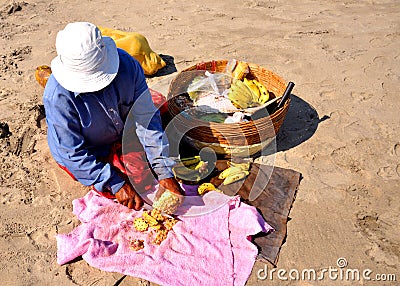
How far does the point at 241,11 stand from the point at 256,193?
3.76 metres

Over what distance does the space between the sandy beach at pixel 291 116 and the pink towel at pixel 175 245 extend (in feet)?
0.27

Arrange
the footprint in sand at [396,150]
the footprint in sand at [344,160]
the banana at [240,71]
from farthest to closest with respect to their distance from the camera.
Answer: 1. the banana at [240,71]
2. the footprint in sand at [396,150]
3. the footprint in sand at [344,160]

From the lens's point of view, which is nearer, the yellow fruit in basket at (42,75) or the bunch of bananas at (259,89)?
the bunch of bananas at (259,89)

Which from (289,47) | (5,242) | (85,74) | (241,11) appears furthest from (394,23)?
(5,242)

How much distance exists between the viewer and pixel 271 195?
3029 mm

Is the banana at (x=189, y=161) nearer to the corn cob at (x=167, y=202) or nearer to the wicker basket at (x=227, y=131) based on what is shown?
the wicker basket at (x=227, y=131)

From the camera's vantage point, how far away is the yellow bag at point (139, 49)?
4148 millimetres

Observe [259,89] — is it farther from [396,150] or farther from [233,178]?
[396,150]

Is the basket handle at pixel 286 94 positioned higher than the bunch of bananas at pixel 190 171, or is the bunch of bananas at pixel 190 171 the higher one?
the basket handle at pixel 286 94

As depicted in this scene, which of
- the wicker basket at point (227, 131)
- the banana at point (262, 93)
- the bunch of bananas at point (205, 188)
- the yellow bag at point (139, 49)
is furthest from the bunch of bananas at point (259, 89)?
the yellow bag at point (139, 49)

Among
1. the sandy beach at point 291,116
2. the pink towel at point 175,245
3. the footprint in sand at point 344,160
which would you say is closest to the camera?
the pink towel at point 175,245

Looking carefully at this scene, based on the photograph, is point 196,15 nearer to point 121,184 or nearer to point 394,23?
point 394,23

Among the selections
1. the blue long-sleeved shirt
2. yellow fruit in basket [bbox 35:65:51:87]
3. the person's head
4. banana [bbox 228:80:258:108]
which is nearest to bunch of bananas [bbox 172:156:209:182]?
the blue long-sleeved shirt

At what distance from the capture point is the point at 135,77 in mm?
2707
